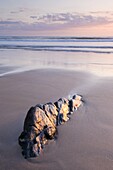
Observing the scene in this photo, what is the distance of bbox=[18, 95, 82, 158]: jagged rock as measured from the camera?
2.88m

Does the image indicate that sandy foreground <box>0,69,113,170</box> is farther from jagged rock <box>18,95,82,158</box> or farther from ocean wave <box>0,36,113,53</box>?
ocean wave <box>0,36,113,53</box>

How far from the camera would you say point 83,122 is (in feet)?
12.8

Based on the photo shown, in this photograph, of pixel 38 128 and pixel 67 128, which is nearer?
pixel 38 128

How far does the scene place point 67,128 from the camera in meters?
3.65

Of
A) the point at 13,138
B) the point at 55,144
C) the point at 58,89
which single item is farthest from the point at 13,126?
the point at 58,89

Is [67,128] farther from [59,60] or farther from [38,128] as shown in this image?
[59,60]

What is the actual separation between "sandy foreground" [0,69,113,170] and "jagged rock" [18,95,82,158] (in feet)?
0.28

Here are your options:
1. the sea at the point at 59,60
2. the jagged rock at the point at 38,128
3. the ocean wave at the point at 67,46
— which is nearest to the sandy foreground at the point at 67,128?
the jagged rock at the point at 38,128

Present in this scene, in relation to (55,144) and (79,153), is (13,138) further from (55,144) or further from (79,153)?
(79,153)

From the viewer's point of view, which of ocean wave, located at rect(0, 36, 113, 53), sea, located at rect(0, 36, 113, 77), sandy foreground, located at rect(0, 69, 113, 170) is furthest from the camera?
ocean wave, located at rect(0, 36, 113, 53)

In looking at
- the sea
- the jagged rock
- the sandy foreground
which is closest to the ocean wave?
the sea

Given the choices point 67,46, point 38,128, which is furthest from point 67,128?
point 67,46

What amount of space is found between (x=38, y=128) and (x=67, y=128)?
0.72 metres

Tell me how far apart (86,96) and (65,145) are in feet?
7.48
